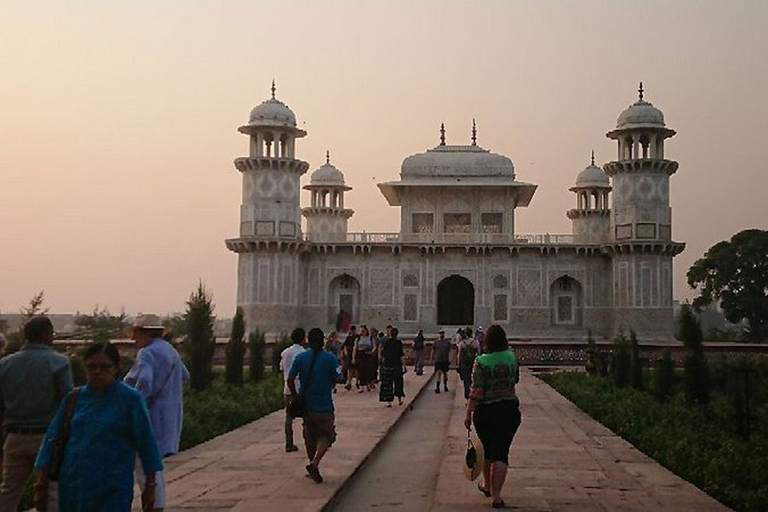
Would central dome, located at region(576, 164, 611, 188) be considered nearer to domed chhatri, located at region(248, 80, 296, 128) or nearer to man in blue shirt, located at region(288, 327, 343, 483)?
domed chhatri, located at region(248, 80, 296, 128)

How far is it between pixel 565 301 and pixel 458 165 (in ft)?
26.1

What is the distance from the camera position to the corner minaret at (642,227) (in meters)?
36.2

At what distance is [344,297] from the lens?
39.7m

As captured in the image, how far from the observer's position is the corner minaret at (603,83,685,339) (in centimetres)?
3619

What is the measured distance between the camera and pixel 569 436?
38.0 ft

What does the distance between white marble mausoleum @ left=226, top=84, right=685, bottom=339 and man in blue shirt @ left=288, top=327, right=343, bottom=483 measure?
28.0m

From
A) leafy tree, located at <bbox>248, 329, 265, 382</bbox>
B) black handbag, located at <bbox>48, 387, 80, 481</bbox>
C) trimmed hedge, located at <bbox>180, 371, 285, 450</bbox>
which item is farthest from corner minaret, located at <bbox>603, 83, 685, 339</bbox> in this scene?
black handbag, located at <bbox>48, 387, 80, 481</bbox>

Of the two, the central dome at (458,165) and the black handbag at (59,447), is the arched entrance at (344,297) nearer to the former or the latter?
the central dome at (458,165)

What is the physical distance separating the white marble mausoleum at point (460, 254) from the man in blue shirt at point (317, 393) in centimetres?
2804

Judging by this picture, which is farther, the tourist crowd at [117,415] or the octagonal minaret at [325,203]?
the octagonal minaret at [325,203]

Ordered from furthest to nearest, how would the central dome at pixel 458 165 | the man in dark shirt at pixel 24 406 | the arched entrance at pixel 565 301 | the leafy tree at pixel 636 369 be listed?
1. the central dome at pixel 458 165
2. the arched entrance at pixel 565 301
3. the leafy tree at pixel 636 369
4. the man in dark shirt at pixel 24 406

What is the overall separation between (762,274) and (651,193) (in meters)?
11.2

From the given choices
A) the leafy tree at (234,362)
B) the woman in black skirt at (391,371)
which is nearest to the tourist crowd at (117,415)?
the woman in black skirt at (391,371)

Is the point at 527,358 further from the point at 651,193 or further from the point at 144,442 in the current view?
the point at 144,442
